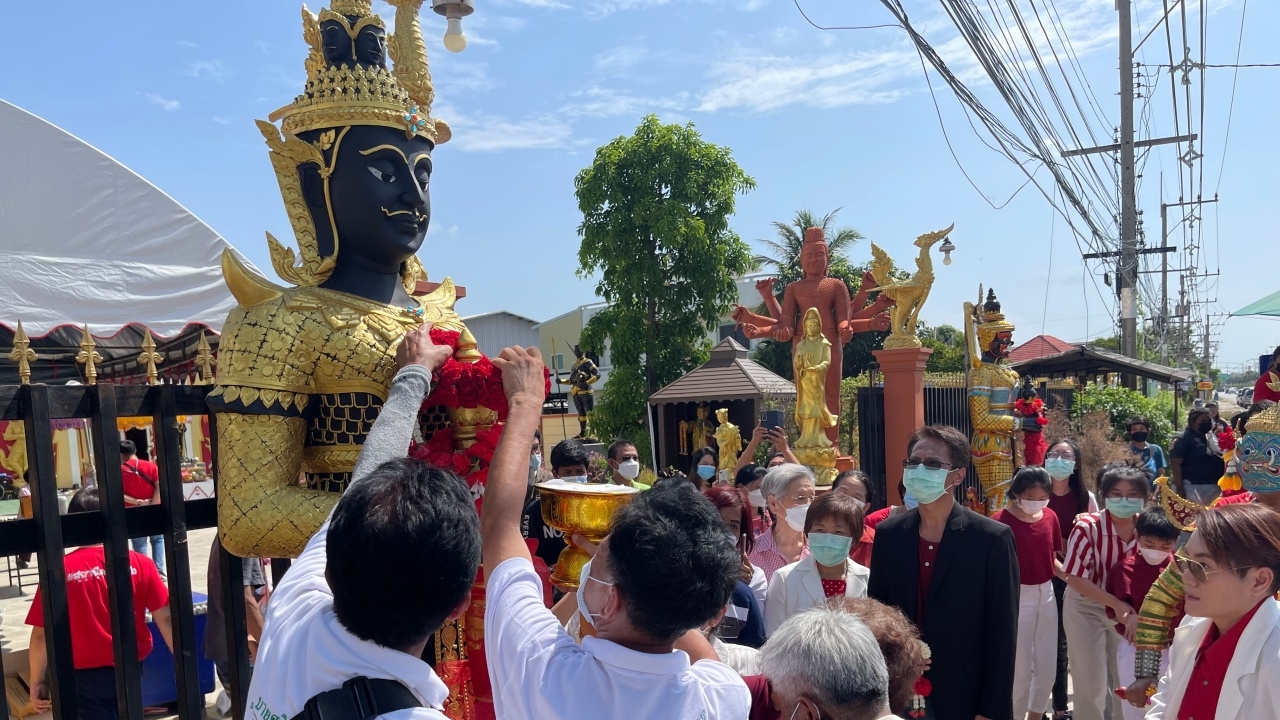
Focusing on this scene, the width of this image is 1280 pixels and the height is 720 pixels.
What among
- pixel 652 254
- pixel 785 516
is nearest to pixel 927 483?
pixel 785 516

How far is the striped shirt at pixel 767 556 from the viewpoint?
4.56 meters

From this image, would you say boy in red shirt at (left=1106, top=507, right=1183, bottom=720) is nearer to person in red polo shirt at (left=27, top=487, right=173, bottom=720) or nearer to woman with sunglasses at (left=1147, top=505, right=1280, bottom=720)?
woman with sunglasses at (left=1147, top=505, right=1280, bottom=720)

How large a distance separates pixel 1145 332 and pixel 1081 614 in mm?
45200

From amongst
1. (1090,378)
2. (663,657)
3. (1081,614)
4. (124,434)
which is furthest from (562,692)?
(1090,378)

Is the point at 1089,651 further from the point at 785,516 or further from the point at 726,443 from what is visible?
the point at 726,443

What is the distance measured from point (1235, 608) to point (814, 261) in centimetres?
823

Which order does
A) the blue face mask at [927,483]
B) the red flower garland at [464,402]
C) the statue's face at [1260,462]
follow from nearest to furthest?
the red flower garland at [464,402] → the statue's face at [1260,462] → the blue face mask at [927,483]

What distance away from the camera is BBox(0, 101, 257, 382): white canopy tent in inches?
316

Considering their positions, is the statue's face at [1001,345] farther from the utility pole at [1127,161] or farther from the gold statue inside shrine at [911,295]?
the utility pole at [1127,161]

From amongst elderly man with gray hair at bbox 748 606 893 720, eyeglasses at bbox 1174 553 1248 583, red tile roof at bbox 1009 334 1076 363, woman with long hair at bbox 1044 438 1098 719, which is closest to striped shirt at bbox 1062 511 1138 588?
woman with long hair at bbox 1044 438 1098 719

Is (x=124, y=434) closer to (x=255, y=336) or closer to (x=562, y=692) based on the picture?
(x=255, y=336)

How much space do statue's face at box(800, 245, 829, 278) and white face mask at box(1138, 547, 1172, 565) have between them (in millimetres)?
6447

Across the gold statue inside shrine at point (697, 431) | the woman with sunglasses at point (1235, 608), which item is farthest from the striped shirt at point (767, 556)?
the gold statue inside shrine at point (697, 431)

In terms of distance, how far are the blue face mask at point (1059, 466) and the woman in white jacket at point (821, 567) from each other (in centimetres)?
306
